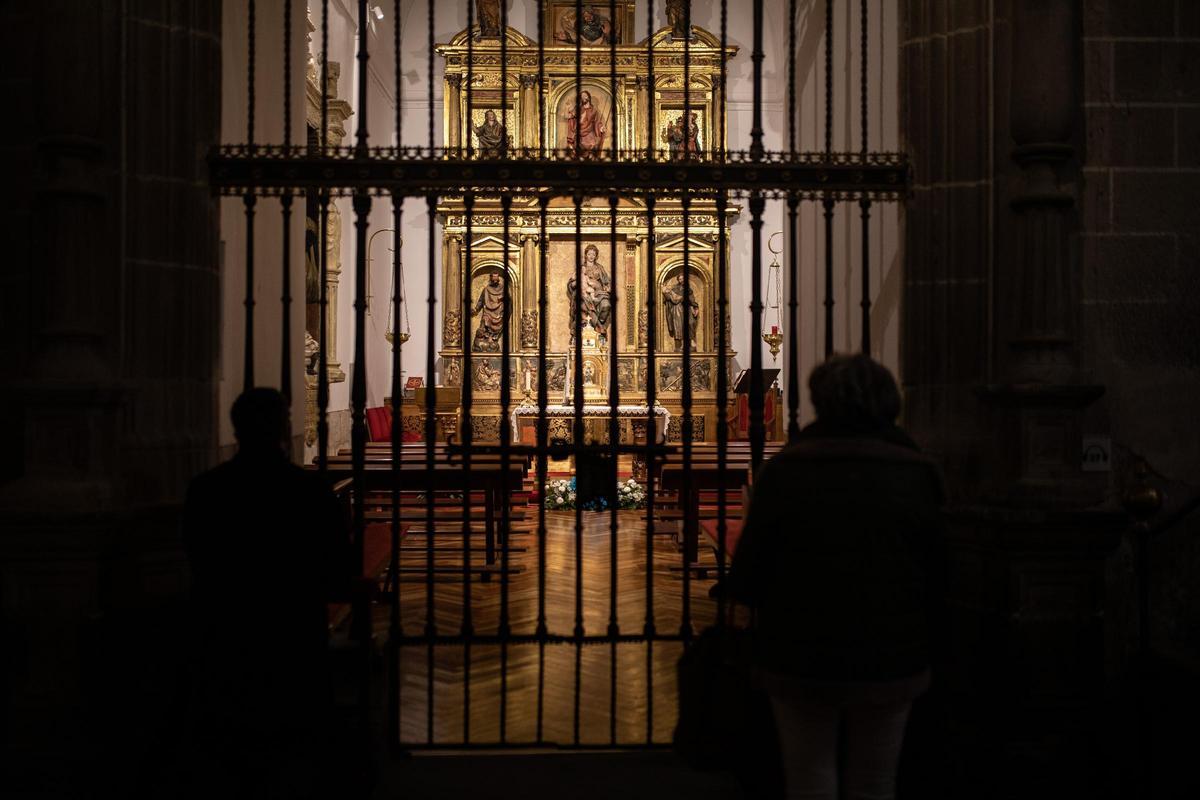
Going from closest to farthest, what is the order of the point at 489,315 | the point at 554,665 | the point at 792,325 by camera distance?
the point at 792,325, the point at 554,665, the point at 489,315

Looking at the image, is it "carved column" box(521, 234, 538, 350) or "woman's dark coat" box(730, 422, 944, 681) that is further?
"carved column" box(521, 234, 538, 350)

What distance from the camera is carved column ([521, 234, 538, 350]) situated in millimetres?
13953

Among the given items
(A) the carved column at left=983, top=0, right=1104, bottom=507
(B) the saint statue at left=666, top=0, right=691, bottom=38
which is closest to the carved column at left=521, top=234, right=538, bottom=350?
(B) the saint statue at left=666, top=0, right=691, bottom=38

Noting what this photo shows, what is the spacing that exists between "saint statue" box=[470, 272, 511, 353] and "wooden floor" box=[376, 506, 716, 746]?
6.67 metres

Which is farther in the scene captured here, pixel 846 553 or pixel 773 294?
pixel 773 294

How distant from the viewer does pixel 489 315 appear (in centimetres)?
1419

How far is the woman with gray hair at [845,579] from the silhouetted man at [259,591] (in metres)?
1.09

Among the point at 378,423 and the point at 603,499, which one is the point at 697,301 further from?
the point at 603,499

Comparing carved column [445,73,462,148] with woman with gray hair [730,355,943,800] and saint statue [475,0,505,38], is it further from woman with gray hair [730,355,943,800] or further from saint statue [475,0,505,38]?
woman with gray hair [730,355,943,800]

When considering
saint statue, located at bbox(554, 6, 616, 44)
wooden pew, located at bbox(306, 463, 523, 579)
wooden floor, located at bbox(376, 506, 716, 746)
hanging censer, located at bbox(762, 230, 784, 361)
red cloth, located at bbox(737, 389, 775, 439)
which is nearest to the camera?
wooden floor, located at bbox(376, 506, 716, 746)

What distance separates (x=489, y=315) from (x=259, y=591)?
1185cm

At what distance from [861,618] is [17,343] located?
3.07 m

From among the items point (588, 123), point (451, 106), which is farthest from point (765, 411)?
point (451, 106)

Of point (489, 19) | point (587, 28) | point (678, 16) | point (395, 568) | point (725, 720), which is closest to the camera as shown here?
point (725, 720)
